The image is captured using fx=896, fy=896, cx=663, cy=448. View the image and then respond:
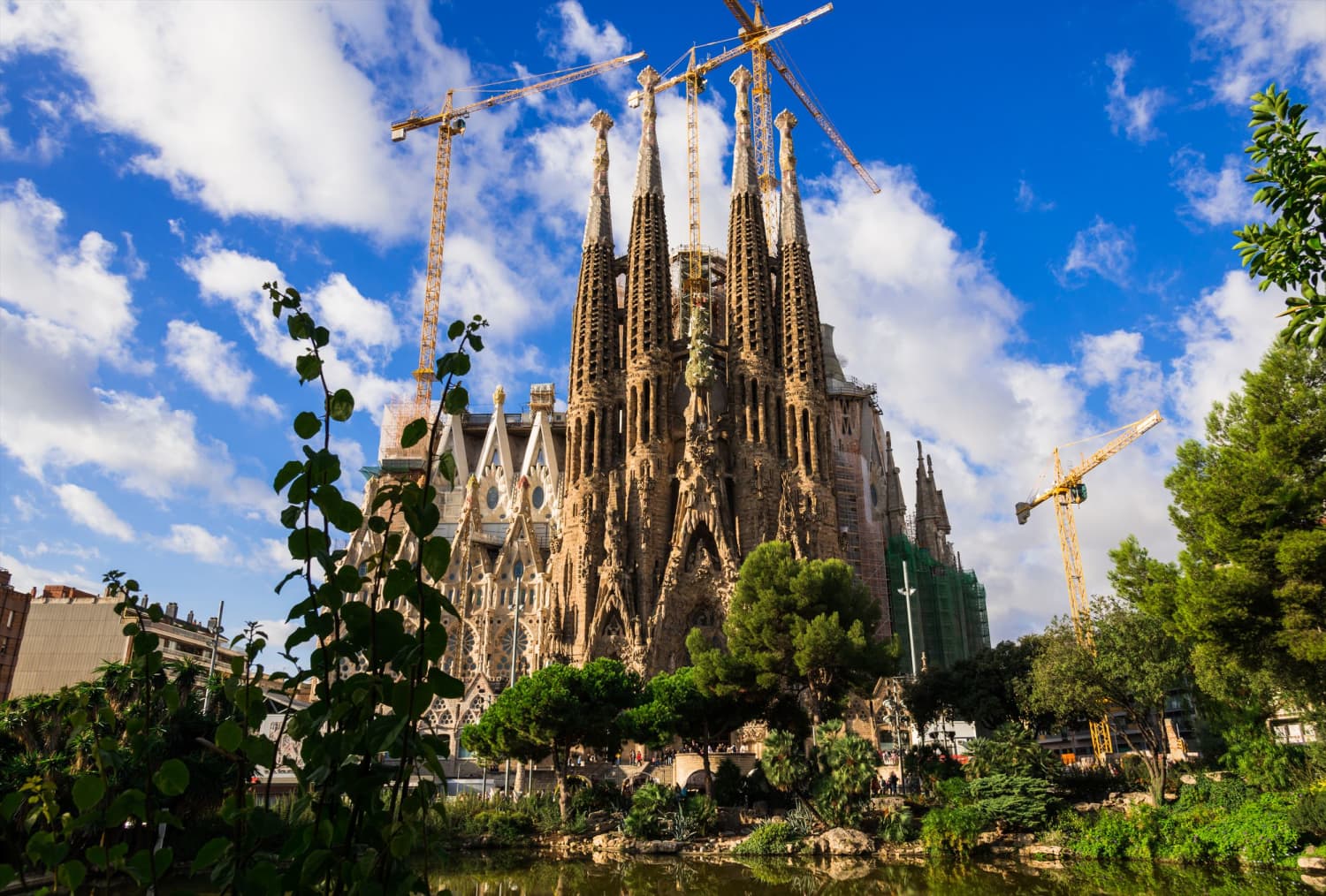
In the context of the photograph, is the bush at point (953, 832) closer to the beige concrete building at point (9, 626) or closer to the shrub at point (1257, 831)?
the shrub at point (1257, 831)

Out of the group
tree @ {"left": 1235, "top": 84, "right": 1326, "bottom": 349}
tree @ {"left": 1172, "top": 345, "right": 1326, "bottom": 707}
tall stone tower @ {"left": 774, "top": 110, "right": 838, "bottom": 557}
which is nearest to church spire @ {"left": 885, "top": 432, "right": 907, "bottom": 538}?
tall stone tower @ {"left": 774, "top": 110, "right": 838, "bottom": 557}

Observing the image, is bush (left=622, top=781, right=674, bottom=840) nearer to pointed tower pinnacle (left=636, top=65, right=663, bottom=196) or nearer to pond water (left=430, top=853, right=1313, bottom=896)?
pond water (left=430, top=853, right=1313, bottom=896)

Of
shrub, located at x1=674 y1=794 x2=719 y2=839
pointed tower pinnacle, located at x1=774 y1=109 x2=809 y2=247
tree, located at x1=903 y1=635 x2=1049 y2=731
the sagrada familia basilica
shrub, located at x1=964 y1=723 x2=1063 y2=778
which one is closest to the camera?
shrub, located at x1=674 y1=794 x2=719 y2=839

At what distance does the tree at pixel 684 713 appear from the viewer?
1048 inches

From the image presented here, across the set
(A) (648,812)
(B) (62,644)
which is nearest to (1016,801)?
(A) (648,812)

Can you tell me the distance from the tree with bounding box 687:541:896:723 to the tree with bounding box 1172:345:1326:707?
10204 millimetres

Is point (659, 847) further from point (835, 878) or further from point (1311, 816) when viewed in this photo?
point (1311, 816)

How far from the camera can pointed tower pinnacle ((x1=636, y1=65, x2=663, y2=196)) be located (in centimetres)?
5034

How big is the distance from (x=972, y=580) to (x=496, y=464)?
32.3m

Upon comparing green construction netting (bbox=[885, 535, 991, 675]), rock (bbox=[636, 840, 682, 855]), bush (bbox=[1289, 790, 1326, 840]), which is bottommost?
rock (bbox=[636, 840, 682, 855])

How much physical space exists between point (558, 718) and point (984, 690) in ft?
45.8

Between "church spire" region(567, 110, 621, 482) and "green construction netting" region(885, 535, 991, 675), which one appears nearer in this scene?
"church spire" region(567, 110, 621, 482)

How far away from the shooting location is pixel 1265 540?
1673 centimetres

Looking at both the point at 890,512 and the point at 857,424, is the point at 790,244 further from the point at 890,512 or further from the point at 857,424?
the point at 890,512
